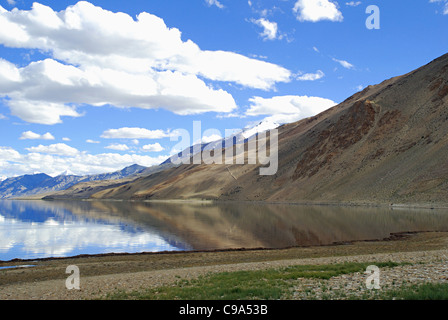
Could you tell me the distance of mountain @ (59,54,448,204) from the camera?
306ft

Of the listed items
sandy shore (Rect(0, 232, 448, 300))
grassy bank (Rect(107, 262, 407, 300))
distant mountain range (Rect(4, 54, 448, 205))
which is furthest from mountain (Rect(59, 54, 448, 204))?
grassy bank (Rect(107, 262, 407, 300))

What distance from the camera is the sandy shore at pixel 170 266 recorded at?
1669 centimetres

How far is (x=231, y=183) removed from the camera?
184500mm

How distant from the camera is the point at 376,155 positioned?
397 feet

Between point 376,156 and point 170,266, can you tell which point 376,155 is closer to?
point 376,156

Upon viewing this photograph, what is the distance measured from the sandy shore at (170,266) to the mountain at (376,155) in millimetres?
59161

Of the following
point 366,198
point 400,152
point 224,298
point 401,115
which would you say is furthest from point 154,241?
point 401,115

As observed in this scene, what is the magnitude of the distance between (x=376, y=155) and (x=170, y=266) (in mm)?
107358

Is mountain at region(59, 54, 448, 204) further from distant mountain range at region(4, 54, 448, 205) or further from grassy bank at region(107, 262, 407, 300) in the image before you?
grassy bank at region(107, 262, 407, 300)

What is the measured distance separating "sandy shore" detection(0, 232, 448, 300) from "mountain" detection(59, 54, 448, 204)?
59.2 m

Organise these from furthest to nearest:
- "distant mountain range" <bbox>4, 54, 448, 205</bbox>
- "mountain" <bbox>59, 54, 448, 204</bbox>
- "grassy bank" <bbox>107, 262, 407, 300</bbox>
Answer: "mountain" <bbox>59, 54, 448, 204</bbox> → "distant mountain range" <bbox>4, 54, 448, 205</bbox> → "grassy bank" <bbox>107, 262, 407, 300</bbox>

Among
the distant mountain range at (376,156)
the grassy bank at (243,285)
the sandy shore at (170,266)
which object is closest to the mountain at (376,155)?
the distant mountain range at (376,156)

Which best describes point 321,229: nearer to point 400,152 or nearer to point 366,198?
point 366,198

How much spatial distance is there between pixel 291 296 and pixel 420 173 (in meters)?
90.3
